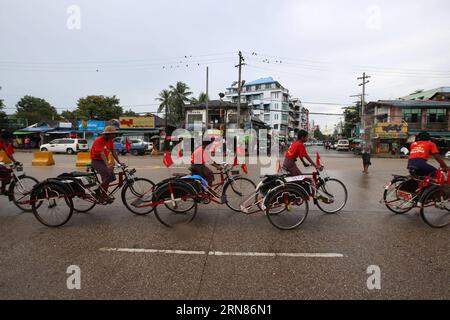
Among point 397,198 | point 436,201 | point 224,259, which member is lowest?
point 224,259

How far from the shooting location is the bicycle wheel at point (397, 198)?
4.93 metres

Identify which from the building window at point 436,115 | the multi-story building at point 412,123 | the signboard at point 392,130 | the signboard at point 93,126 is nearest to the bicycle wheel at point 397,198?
the multi-story building at point 412,123

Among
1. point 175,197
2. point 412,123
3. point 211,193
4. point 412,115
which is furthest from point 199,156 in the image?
point 412,115

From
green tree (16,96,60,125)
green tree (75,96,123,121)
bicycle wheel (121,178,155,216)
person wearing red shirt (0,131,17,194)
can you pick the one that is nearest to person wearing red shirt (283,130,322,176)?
bicycle wheel (121,178,155,216)

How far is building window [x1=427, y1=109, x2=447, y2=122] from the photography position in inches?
1241

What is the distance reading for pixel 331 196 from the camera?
16.7ft

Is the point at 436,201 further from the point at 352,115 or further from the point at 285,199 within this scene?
the point at 352,115

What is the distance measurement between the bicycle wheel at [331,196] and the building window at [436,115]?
3620 centimetres

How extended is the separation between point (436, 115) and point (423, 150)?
3624 centimetres

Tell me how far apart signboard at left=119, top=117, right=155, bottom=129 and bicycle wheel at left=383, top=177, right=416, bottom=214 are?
29.4 metres

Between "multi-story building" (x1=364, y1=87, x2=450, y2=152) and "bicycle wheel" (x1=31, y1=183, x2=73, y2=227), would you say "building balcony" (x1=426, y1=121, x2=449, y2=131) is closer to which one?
"multi-story building" (x1=364, y1=87, x2=450, y2=152)

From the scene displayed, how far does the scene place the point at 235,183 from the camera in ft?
17.9
